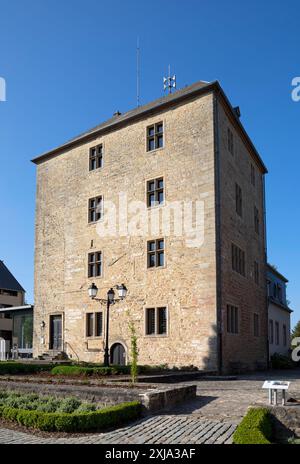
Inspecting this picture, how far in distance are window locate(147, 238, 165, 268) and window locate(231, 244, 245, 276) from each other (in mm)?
3617

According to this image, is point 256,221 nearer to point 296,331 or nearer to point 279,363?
point 279,363

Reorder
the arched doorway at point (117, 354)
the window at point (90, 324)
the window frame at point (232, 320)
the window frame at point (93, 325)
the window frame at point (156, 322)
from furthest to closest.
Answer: the window at point (90, 324)
the window frame at point (93, 325)
the arched doorway at point (117, 354)
the window frame at point (232, 320)
the window frame at point (156, 322)

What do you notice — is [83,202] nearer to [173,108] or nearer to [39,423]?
[173,108]

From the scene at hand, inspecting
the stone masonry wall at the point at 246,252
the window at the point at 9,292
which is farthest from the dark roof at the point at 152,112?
the window at the point at 9,292

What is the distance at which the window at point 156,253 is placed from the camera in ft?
78.4

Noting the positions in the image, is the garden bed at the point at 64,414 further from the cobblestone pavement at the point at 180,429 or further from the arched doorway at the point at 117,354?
the arched doorway at the point at 117,354

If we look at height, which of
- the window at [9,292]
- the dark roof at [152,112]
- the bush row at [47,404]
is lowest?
the bush row at [47,404]

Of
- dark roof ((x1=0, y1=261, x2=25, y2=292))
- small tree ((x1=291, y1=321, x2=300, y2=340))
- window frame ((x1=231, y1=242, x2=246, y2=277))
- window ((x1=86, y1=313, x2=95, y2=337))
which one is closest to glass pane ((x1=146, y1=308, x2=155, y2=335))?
window ((x1=86, y1=313, x2=95, y2=337))

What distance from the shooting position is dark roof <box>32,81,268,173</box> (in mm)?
23938

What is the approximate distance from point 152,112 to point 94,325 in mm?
11640

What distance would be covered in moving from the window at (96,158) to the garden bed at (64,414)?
60.9 feet

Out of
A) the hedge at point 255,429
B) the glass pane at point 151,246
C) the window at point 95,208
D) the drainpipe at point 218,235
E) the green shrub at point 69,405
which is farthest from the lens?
the window at point 95,208
